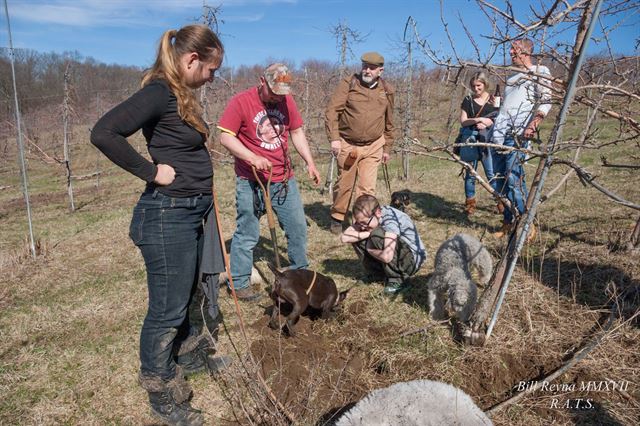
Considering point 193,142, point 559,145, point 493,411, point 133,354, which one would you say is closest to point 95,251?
point 133,354

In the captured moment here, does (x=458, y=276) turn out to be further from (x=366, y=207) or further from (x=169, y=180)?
(x=169, y=180)

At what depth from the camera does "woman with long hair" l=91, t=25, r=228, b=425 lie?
192 cm

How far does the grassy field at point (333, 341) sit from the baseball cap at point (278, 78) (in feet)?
6.47

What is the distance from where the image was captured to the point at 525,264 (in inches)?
167

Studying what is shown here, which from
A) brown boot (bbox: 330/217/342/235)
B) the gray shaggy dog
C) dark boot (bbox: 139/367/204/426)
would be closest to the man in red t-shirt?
the gray shaggy dog

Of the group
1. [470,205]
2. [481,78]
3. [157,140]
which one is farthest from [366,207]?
[470,205]

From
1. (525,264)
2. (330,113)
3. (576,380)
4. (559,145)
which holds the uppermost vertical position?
(330,113)

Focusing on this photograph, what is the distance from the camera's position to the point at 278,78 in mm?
3211

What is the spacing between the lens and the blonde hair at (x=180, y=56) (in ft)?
6.63

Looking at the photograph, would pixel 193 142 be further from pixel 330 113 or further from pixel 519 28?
pixel 330 113

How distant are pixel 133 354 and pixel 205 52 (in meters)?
2.44

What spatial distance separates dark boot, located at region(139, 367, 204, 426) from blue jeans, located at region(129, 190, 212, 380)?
43 mm

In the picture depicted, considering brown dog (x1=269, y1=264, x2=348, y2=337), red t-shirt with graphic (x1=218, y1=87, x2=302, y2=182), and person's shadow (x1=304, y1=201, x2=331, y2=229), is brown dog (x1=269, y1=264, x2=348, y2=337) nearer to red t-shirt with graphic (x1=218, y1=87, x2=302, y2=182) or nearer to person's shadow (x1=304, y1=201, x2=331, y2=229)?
red t-shirt with graphic (x1=218, y1=87, x2=302, y2=182)

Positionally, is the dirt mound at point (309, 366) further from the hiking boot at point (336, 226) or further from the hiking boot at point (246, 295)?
the hiking boot at point (336, 226)
